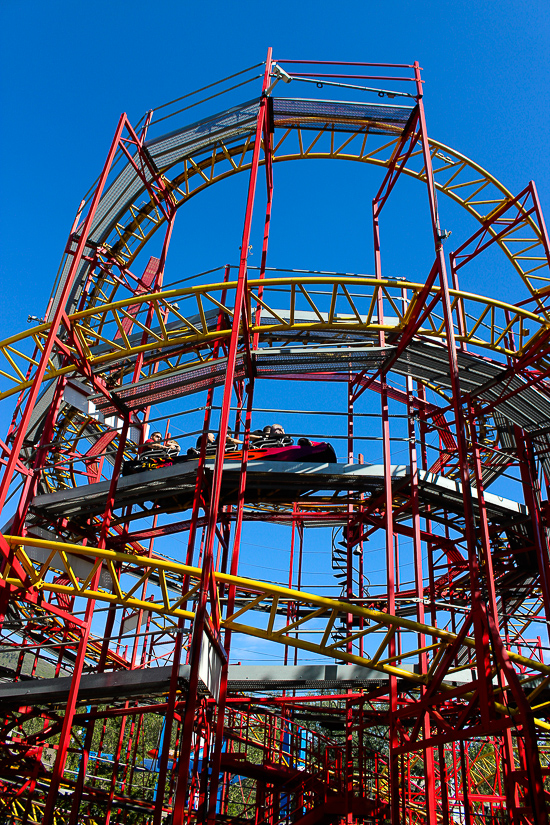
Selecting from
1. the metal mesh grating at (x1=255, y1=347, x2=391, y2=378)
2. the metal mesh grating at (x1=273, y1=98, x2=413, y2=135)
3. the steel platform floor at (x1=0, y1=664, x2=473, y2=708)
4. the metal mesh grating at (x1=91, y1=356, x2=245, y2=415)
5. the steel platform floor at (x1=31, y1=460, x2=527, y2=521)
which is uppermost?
the metal mesh grating at (x1=273, y1=98, x2=413, y2=135)

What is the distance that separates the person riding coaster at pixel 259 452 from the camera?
14484mm

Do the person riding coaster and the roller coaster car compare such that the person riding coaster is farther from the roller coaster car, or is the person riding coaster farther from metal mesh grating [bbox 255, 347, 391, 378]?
metal mesh grating [bbox 255, 347, 391, 378]

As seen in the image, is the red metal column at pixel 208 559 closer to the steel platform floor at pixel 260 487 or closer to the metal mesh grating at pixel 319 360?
the metal mesh grating at pixel 319 360

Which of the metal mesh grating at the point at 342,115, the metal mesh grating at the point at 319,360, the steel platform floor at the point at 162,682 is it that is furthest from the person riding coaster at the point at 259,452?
the metal mesh grating at the point at 342,115

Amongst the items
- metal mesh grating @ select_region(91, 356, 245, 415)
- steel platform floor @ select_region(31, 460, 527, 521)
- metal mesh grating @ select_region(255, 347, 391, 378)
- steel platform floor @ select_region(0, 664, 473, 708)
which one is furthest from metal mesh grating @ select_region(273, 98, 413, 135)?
steel platform floor @ select_region(0, 664, 473, 708)

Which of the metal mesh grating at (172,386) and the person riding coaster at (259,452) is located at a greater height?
the metal mesh grating at (172,386)

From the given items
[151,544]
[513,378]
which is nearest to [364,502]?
[513,378]

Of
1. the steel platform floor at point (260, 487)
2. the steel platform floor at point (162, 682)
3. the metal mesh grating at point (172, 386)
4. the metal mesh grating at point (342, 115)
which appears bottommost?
the steel platform floor at point (162, 682)

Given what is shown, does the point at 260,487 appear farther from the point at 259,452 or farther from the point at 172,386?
the point at 172,386

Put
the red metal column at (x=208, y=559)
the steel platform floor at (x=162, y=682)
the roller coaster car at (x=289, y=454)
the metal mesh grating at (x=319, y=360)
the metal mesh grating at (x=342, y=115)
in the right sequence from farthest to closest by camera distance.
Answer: the metal mesh grating at (x=342, y=115)
the roller coaster car at (x=289, y=454)
the metal mesh grating at (x=319, y=360)
the steel platform floor at (x=162, y=682)
the red metal column at (x=208, y=559)

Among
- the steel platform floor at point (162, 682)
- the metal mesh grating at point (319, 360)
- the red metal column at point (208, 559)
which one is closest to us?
the red metal column at point (208, 559)

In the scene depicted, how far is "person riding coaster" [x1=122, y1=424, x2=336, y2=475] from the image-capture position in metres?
14.5

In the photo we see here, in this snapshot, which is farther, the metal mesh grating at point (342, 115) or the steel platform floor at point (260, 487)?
the metal mesh grating at point (342, 115)

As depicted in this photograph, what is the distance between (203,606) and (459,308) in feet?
28.3
